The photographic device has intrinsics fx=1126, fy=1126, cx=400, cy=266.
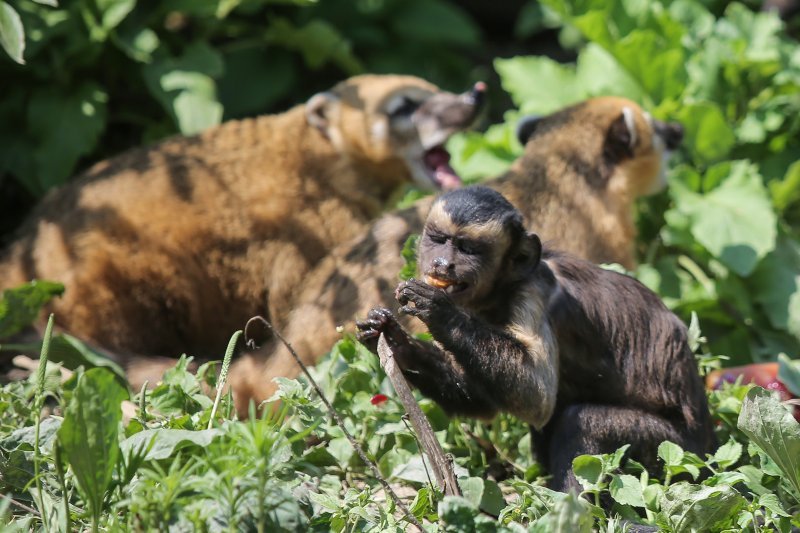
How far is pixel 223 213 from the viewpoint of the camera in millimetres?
7328

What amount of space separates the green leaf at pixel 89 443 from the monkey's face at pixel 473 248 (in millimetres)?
1376

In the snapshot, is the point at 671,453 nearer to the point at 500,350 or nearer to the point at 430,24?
the point at 500,350

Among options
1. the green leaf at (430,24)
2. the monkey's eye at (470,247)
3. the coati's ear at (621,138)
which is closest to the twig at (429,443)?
the monkey's eye at (470,247)

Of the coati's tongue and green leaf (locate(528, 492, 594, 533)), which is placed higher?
green leaf (locate(528, 492, 594, 533))

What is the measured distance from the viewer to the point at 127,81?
27.9 ft

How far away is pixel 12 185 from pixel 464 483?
17.1 ft

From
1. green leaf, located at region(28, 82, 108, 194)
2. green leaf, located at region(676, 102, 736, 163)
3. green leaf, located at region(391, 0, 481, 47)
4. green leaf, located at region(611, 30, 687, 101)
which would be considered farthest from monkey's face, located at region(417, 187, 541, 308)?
green leaf, located at region(391, 0, 481, 47)

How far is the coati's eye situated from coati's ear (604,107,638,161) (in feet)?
5.39

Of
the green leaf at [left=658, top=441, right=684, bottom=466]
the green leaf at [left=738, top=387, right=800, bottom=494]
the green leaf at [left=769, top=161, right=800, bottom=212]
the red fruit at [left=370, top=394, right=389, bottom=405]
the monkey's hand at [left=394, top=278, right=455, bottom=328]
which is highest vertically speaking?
the monkey's hand at [left=394, top=278, right=455, bottom=328]

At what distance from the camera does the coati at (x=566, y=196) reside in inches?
245

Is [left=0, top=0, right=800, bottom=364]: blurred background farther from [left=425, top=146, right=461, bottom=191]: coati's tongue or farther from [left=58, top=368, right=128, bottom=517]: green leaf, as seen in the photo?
[left=58, top=368, right=128, bottom=517]: green leaf

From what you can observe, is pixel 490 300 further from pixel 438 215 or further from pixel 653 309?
pixel 653 309

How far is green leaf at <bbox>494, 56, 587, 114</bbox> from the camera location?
8289 millimetres

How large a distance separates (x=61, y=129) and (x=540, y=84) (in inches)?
137
